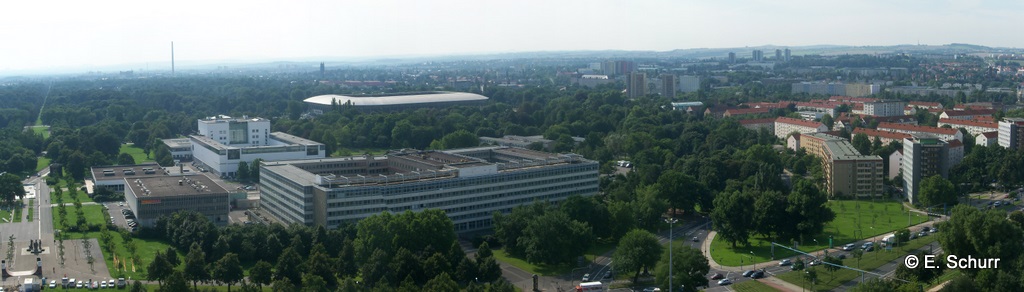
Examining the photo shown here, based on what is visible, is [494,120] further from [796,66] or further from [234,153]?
[796,66]

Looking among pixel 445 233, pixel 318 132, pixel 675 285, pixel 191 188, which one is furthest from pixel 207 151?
pixel 675 285

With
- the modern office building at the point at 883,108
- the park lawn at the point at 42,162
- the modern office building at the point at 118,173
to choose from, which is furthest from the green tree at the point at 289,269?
the modern office building at the point at 883,108

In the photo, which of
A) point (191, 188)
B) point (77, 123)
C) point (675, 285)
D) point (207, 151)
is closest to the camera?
point (675, 285)

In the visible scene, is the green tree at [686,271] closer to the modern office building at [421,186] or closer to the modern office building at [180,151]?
the modern office building at [421,186]

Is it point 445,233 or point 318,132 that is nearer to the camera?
point 445,233

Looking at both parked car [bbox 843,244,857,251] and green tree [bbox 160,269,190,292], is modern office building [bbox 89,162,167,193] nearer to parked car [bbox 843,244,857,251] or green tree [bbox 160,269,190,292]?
green tree [bbox 160,269,190,292]
